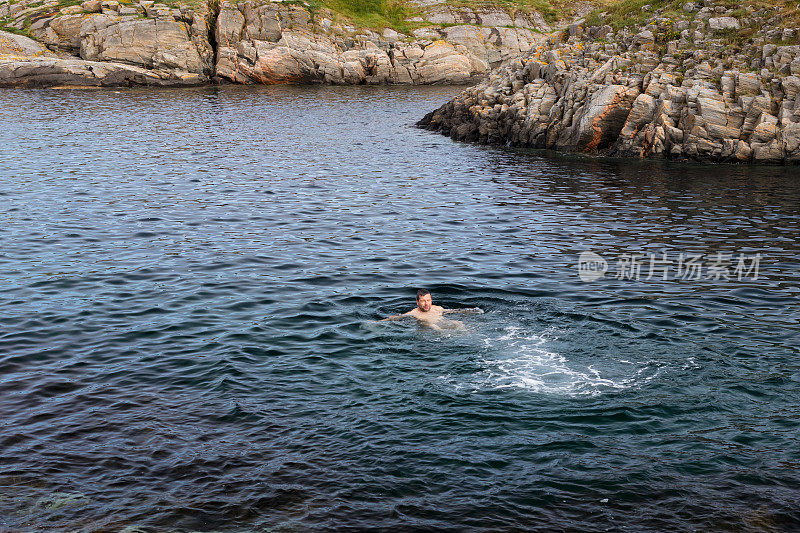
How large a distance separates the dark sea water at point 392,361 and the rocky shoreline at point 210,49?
188 feet

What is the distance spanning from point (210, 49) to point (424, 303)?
84677 millimetres

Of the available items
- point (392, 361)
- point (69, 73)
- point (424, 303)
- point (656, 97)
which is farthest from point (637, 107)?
point (69, 73)

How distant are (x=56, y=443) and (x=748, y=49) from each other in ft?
145

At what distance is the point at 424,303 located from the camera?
18.9 m

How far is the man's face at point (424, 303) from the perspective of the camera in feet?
61.8

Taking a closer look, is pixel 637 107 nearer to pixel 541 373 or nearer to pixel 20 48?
pixel 541 373

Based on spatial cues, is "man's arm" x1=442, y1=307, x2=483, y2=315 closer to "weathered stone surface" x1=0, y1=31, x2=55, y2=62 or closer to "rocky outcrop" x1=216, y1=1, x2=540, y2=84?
"rocky outcrop" x1=216, y1=1, x2=540, y2=84

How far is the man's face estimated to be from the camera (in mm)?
18844

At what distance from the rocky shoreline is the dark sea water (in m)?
57.4

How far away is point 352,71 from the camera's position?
320ft

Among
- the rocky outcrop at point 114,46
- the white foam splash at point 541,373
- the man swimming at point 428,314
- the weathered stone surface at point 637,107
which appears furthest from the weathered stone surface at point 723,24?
the rocky outcrop at point 114,46

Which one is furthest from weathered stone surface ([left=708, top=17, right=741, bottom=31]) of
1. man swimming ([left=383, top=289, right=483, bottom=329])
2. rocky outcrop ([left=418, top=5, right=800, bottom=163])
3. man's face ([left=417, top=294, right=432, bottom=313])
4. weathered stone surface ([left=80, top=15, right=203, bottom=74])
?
weathered stone surface ([left=80, top=15, right=203, bottom=74])

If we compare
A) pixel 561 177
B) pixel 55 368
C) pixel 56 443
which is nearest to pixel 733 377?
pixel 56 443

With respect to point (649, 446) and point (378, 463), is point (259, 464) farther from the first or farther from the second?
point (649, 446)
